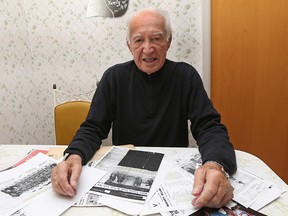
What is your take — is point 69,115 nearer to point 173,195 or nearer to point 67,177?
point 67,177

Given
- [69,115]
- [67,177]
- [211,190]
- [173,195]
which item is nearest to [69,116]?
[69,115]

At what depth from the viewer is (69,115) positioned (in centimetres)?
179

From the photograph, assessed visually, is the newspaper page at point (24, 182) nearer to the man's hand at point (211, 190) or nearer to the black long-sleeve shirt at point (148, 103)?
the black long-sleeve shirt at point (148, 103)

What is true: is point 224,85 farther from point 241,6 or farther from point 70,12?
point 70,12

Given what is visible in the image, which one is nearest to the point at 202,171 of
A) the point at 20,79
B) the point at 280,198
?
the point at 280,198

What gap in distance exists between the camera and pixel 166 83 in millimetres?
1355

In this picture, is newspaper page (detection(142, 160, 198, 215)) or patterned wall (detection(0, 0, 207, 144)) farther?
patterned wall (detection(0, 0, 207, 144))

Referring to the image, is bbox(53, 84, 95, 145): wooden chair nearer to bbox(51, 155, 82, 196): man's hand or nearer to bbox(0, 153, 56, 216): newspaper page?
bbox(0, 153, 56, 216): newspaper page

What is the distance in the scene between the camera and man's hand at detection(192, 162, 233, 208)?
28.4 inches

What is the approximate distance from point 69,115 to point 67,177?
39.2 inches

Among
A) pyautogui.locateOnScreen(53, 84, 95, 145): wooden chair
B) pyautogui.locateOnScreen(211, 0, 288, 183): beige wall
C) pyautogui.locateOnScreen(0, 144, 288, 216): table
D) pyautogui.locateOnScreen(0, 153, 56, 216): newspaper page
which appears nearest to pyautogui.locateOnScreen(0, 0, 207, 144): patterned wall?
pyautogui.locateOnScreen(211, 0, 288, 183): beige wall

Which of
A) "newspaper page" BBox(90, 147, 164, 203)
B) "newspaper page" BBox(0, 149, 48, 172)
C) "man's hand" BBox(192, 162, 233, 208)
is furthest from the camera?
"newspaper page" BBox(0, 149, 48, 172)

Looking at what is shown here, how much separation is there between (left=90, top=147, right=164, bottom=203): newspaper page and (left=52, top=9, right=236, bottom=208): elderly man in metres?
0.13

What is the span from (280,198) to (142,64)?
846 millimetres
